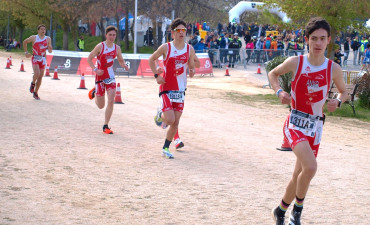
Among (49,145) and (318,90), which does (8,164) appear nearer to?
(49,145)

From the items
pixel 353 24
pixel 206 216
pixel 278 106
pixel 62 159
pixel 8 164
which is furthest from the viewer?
pixel 353 24

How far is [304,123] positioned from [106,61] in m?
7.07

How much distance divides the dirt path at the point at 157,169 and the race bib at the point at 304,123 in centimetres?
102

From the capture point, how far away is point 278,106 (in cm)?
1966

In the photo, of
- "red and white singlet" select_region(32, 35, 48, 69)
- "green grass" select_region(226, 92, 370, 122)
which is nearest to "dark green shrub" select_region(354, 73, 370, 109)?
"green grass" select_region(226, 92, 370, 122)

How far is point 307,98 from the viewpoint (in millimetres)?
6254

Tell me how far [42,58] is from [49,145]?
770cm

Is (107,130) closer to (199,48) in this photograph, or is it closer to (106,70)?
(106,70)

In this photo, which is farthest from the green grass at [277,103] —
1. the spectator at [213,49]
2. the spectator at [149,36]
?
the spectator at [149,36]

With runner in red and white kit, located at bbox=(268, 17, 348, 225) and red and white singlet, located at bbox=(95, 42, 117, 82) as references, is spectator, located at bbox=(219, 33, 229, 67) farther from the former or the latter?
runner in red and white kit, located at bbox=(268, 17, 348, 225)

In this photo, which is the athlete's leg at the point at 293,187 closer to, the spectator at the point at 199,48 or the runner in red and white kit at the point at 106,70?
the runner in red and white kit at the point at 106,70

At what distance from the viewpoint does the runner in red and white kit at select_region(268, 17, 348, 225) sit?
6125mm

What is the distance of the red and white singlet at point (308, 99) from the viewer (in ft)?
20.4

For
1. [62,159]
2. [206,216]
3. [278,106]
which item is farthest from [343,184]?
[278,106]
